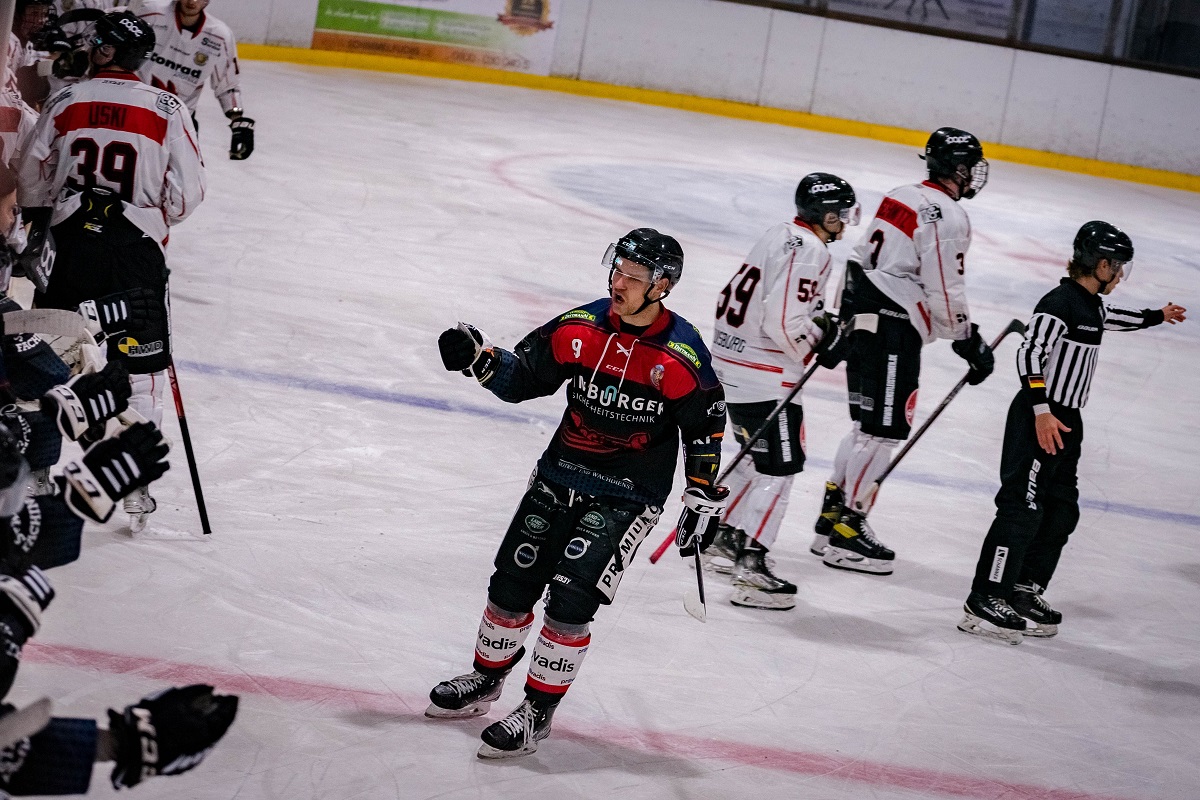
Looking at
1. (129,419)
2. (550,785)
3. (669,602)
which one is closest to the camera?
(129,419)

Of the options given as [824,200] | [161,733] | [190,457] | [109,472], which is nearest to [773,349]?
[824,200]

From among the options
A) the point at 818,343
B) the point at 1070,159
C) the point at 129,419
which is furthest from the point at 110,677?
the point at 1070,159

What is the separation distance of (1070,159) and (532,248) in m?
9.11

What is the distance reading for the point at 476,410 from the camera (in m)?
6.49

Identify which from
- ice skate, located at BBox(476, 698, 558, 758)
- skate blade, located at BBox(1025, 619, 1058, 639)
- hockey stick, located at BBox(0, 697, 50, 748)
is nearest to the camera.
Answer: hockey stick, located at BBox(0, 697, 50, 748)

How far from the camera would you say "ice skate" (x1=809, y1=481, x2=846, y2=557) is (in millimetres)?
5699

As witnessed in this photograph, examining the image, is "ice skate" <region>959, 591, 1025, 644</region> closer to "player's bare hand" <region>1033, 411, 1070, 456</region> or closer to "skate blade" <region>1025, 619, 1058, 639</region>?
"skate blade" <region>1025, 619, 1058, 639</region>

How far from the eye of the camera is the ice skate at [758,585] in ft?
16.5

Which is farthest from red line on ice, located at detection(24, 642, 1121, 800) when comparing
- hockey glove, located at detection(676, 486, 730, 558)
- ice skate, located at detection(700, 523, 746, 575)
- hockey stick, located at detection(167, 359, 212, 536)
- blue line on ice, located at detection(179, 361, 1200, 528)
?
blue line on ice, located at detection(179, 361, 1200, 528)

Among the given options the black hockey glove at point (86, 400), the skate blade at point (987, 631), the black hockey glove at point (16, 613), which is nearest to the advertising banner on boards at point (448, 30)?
the skate blade at point (987, 631)

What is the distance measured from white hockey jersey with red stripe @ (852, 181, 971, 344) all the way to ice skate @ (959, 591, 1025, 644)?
109 centimetres

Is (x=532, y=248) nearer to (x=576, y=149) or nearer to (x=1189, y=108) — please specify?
(x=576, y=149)

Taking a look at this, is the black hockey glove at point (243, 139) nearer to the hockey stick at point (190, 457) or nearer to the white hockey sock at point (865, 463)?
the hockey stick at point (190, 457)

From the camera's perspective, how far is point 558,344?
379 centimetres
